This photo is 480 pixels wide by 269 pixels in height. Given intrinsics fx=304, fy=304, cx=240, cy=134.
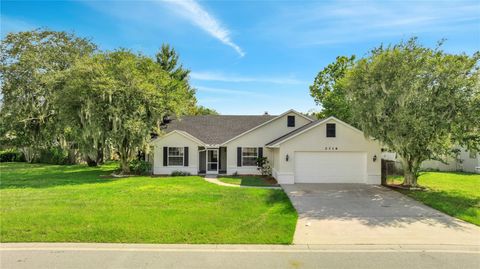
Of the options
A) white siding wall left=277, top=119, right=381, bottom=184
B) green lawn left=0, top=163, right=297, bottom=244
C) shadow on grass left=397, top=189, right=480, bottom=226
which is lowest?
shadow on grass left=397, top=189, right=480, bottom=226

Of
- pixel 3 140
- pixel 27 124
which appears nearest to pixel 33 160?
pixel 3 140

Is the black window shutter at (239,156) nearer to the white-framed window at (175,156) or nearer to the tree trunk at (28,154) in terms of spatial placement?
the white-framed window at (175,156)

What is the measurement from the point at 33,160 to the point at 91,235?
33.2 metres

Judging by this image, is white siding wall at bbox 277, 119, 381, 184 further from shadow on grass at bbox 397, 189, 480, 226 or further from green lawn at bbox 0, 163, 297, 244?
green lawn at bbox 0, 163, 297, 244

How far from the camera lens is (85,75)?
18.5 metres

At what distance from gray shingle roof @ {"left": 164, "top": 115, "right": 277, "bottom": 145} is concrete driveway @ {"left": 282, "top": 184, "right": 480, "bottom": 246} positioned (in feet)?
34.3

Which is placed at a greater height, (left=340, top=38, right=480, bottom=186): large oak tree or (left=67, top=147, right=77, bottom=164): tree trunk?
(left=340, top=38, right=480, bottom=186): large oak tree

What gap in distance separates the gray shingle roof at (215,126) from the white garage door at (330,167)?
6944mm

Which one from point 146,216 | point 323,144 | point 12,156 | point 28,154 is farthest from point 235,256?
point 12,156

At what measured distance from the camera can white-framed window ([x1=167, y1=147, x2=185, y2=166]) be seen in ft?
71.3

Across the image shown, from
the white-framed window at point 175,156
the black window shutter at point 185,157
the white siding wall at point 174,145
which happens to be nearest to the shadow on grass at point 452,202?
the white siding wall at point 174,145

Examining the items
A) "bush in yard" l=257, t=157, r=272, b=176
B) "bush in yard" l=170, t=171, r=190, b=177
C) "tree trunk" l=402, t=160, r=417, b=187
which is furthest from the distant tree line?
"tree trunk" l=402, t=160, r=417, b=187

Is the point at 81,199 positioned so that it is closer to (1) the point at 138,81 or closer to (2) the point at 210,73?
(1) the point at 138,81

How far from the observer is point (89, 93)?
1844cm
